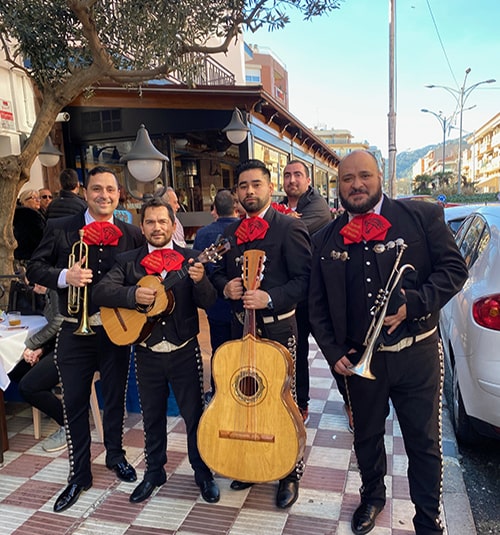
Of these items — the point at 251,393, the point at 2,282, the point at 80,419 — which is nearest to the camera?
the point at 251,393

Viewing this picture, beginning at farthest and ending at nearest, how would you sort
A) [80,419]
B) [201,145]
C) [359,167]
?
[201,145]
[80,419]
[359,167]

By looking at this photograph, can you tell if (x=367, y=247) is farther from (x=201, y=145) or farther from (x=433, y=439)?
(x=201, y=145)

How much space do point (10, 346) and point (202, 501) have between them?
1.82m

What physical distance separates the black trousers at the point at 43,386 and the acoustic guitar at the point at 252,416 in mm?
1565

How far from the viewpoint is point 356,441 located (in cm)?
263

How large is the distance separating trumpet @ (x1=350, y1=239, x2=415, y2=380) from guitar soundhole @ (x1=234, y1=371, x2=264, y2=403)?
1.74 ft

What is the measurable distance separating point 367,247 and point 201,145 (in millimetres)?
9097

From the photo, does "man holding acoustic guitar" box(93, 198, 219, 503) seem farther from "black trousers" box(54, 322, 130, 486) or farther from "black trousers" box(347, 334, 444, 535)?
"black trousers" box(347, 334, 444, 535)

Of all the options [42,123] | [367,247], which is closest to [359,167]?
[367,247]

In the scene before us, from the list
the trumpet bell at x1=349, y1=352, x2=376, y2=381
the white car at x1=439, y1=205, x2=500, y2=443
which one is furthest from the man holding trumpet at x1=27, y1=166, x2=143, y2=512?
the white car at x1=439, y1=205, x2=500, y2=443

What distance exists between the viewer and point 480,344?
2947mm

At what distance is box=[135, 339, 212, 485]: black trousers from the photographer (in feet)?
9.29

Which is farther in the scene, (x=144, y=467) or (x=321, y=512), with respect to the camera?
(x=144, y=467)

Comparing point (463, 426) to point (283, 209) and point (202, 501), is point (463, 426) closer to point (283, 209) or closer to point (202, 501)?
point (202, 501)
